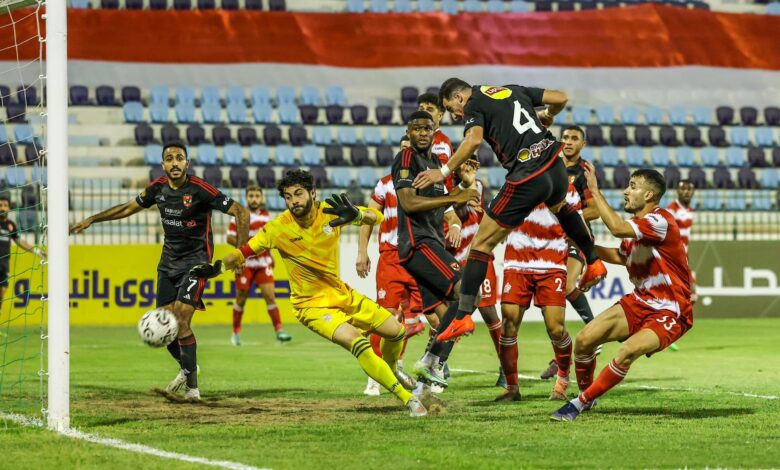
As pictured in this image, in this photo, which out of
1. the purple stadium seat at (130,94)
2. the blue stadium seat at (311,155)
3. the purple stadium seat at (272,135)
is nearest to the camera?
the blue stadium seat at (311,155)

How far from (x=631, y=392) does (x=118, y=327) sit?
514 inches

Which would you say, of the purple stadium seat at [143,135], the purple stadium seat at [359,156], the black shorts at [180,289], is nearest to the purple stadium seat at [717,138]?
the purple stadium seat at [359,156]

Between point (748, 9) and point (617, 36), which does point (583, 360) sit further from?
point (748, 9)

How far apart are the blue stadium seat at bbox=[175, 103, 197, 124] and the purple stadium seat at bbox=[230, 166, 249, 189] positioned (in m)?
3.11

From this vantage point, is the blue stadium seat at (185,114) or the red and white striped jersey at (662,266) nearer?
the red and white striped jersey at (662,266)

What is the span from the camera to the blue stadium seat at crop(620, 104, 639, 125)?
1324 inches

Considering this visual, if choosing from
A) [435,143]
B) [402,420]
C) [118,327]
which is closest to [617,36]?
[118,327]

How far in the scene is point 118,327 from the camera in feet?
70.9

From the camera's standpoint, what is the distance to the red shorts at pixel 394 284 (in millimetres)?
11055

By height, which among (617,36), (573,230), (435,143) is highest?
(617,36)

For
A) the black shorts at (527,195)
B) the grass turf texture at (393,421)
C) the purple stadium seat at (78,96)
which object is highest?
the purple stadium seat at (78,96)

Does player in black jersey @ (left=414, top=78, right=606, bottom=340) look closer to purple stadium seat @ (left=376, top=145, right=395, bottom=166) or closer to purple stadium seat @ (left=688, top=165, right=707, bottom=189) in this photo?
purple stadium seat @ (left=376, top=145, right=395, bottom=166)

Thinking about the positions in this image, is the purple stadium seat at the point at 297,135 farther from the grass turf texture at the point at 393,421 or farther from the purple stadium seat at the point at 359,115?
the grass turf texture at the point at 393,421

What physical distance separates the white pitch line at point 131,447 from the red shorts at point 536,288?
13.6 feet
